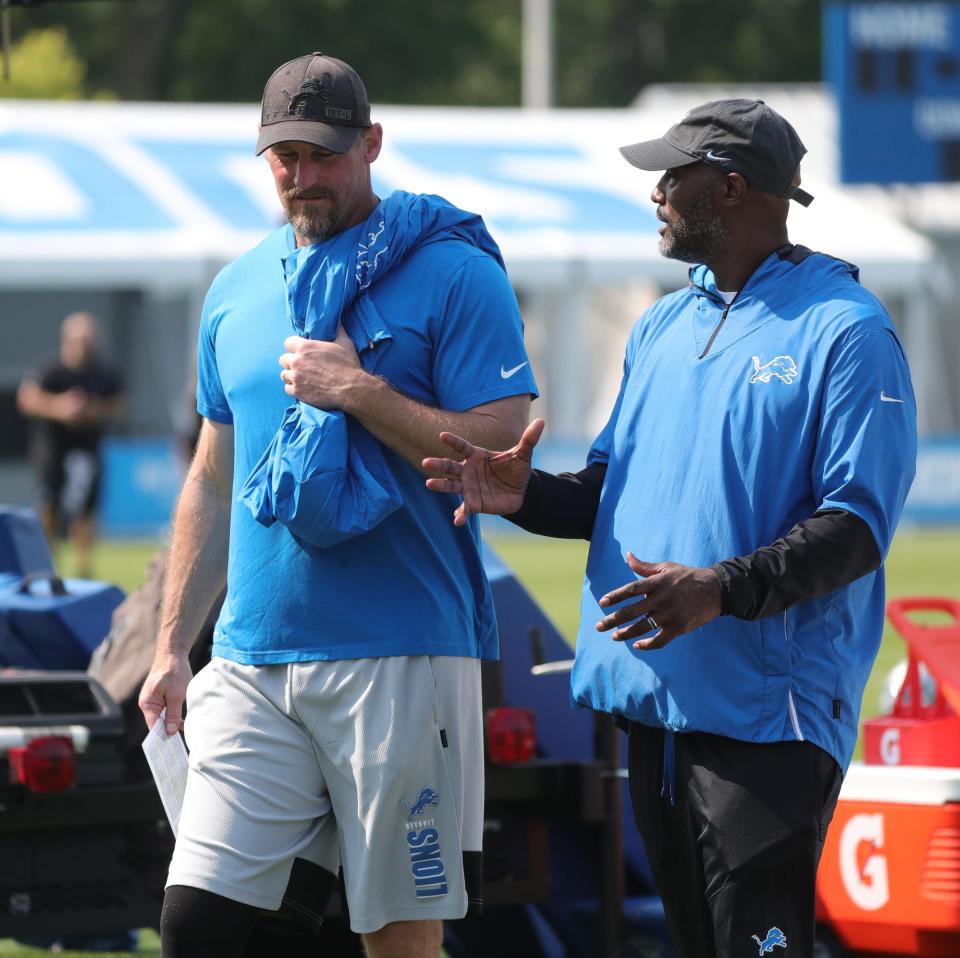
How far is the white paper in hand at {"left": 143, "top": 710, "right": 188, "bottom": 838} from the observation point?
4031mm

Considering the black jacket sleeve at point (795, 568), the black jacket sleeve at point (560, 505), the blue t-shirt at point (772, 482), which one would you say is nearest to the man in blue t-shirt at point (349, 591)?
the black jacket sleeve at point (560, 505)

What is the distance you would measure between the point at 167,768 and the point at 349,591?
0.62m

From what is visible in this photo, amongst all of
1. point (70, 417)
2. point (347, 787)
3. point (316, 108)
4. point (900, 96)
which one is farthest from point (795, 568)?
point (900, 96)

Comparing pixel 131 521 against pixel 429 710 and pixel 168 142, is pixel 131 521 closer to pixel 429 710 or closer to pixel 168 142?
pixel 168 142

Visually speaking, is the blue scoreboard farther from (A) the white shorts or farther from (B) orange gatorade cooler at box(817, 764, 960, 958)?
(A) the white shorts

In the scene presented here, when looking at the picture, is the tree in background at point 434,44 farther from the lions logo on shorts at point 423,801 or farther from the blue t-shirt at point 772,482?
the blue t-shirt at point 772,482

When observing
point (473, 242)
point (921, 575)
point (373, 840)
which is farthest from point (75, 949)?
point (921, 575)

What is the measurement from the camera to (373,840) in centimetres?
371

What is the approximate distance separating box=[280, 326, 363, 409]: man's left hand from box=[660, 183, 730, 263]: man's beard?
60 cm

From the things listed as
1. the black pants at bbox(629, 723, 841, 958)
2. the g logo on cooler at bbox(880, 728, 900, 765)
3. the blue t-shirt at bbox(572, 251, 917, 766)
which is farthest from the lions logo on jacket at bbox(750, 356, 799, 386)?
the g logo on cooler at bbox(880, 728, 900, 765)

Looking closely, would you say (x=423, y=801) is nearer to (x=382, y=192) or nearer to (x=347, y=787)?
(x=347, y=787)

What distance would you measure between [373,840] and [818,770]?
82 centimetres

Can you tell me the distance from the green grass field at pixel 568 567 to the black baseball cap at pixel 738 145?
725cm

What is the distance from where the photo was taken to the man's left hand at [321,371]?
3.66m
